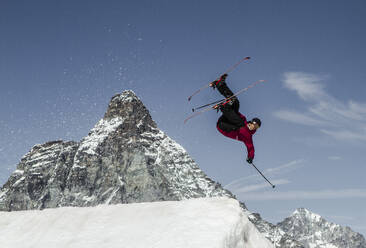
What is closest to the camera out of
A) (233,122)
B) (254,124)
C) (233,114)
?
(233,114)

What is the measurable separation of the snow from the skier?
12.1 ft

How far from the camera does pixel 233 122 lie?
13453 mm

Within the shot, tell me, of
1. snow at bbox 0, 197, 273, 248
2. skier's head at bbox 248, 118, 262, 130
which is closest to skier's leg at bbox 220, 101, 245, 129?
skier's head at bbox 248, 118, 262, 130

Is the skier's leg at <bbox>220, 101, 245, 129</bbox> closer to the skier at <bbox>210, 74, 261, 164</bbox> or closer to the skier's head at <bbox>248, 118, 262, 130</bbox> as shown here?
the skier at <bbox>210, 74, 261, 164</bbox>

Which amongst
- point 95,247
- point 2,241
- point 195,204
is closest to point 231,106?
point 195,204

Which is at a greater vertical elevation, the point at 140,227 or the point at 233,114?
the point at 233,114

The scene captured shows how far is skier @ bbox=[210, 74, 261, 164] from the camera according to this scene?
13.3 meters

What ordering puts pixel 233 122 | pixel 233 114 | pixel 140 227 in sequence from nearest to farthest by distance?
pixel 140 227 < pixel 233 114 < pixel 233 122

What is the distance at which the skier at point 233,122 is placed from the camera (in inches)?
525

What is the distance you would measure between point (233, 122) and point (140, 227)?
209 inches

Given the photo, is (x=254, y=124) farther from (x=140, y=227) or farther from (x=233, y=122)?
(x=140, y=227)

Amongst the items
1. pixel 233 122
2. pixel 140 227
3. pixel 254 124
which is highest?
pixel 254 124

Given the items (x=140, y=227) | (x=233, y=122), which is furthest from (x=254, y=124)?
(x=140, y=227)

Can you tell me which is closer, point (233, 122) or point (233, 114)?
point (233, 114)
